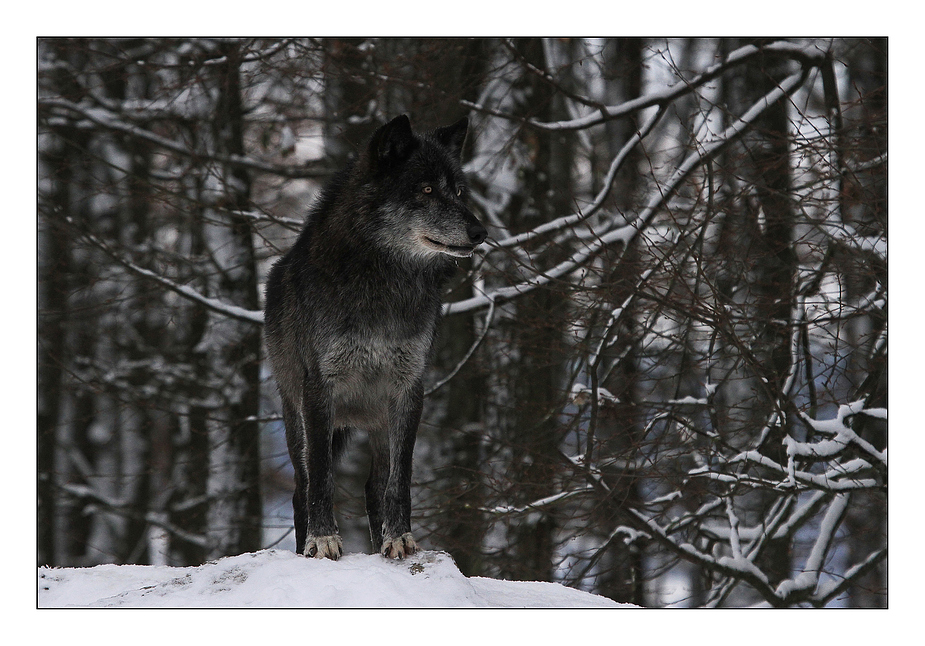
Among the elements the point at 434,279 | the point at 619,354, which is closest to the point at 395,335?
the point at 434,279

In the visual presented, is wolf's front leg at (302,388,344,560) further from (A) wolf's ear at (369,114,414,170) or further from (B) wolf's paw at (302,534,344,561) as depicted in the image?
(A) wolf's ear at (369,114,414,170)

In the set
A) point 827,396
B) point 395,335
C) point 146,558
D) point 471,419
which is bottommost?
point 146,558

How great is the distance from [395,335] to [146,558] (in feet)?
29.0

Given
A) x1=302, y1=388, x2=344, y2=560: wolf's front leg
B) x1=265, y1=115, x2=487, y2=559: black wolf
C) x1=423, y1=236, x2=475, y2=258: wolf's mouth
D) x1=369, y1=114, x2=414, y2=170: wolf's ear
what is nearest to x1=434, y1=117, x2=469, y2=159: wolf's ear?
x1=265, y1=115, x2=487, y2=559: black wolf

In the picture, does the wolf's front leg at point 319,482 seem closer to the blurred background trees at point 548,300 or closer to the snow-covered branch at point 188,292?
the blurred background trees at point 548,300

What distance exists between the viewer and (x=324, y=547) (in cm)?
436

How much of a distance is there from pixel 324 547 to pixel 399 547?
41 centimetres

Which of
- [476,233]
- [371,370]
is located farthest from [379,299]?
[476,233]

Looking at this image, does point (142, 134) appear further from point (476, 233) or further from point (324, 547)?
point (324, 547)

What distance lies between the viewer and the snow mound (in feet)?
13.4

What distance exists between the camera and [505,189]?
384 inches

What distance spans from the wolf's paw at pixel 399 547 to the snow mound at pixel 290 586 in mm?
37

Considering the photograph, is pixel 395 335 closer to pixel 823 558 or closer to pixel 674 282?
pixel 674 282

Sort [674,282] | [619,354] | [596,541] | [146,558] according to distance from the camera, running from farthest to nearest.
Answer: [146,558], [596,541], [619,354], [674,282]
